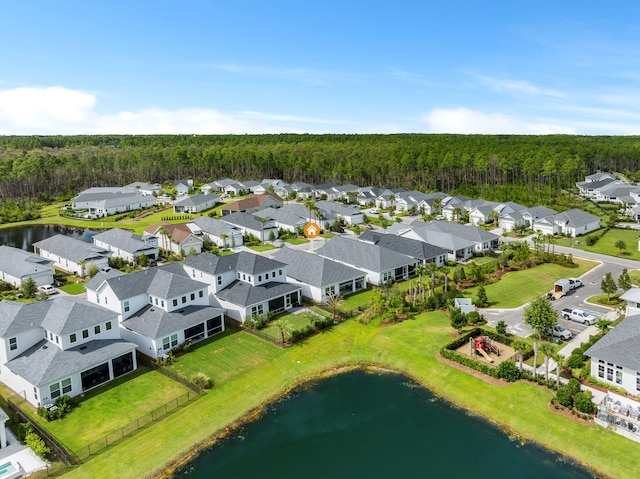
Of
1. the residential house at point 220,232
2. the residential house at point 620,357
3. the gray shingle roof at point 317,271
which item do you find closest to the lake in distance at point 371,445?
the residential house at point 620,357

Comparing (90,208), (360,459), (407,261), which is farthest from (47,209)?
(360,459)

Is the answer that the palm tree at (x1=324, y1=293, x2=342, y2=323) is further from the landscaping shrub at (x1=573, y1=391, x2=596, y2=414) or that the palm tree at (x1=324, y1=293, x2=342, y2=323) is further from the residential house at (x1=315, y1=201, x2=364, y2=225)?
the residential house at (x1=315, y1=201, x2=364, y2=225)

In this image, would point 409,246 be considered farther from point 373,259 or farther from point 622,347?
point 622,347

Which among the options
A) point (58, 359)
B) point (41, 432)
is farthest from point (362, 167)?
point (41, 432)

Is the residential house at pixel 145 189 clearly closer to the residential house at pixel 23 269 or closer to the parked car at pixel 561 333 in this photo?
the residential house at pixel 23 269

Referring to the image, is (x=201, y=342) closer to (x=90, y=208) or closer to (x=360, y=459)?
(x=360, y=459)
